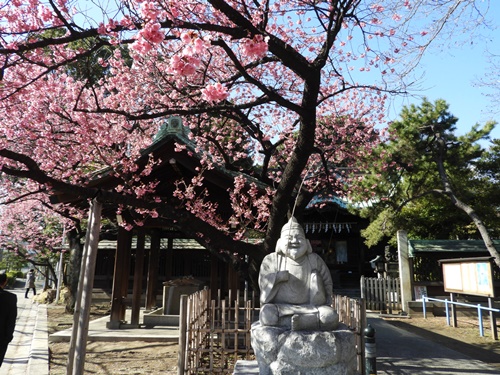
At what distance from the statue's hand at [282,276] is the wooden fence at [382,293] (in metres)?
11.7

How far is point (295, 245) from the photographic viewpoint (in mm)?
5223

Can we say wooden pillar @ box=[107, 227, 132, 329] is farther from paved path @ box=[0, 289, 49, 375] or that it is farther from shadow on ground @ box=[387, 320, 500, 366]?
shadow on ground @ box=[387, 320, 500, 366]

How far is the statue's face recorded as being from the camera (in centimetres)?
520

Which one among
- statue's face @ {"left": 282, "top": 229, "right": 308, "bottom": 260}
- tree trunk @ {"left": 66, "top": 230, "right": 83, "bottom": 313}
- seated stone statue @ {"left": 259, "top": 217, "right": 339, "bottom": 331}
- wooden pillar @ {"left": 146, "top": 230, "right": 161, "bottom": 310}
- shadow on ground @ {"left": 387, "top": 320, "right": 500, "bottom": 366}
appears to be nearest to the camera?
seated stone statue @ {"left": 259, "top": 217, "right": 339, "bottom": 331}

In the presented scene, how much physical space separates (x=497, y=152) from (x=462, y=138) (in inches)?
60.3

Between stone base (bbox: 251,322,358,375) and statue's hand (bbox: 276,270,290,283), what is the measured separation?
2.44 feet

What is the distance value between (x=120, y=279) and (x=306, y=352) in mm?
7959

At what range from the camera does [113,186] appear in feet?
31.1

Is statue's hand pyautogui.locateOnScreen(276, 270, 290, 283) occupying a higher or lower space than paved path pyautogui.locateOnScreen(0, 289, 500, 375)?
higher

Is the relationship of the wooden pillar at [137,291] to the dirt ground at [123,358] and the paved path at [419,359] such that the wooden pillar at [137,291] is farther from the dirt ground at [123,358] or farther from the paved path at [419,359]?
the paved path at [419,359]

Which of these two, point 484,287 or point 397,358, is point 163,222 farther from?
point 484,287

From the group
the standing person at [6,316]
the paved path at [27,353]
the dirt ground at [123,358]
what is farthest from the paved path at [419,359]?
the paved path at [27,353]

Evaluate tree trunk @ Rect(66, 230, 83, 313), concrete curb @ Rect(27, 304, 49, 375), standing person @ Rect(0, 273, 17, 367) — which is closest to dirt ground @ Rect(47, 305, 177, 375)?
concrete curb @ Rect(27, 304, 49, 375)

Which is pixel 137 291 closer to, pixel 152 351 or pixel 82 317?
pixel 152 351
